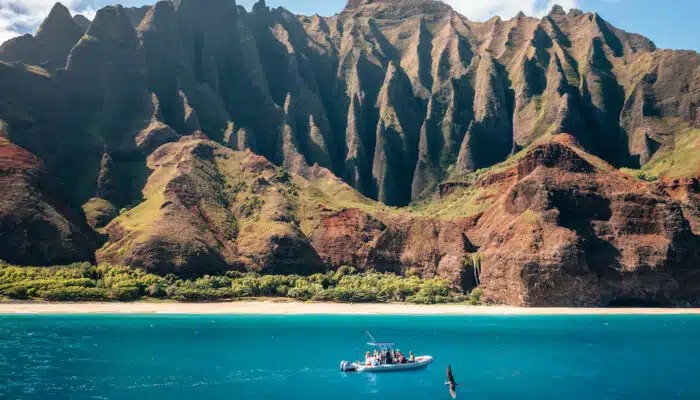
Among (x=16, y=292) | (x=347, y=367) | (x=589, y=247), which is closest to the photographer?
(x=347, y=367)

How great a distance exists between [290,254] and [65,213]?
58674 millimetres

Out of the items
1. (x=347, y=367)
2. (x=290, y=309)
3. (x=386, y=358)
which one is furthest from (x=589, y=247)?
(x=347, y=367)

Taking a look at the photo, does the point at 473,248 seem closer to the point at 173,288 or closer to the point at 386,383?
the point at 173,288

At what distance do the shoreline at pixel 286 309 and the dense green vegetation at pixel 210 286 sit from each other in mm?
3877

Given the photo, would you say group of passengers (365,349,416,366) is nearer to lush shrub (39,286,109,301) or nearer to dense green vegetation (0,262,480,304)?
dense green vegetation (0,262,480,304)

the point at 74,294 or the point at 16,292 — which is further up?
the point at 16,292

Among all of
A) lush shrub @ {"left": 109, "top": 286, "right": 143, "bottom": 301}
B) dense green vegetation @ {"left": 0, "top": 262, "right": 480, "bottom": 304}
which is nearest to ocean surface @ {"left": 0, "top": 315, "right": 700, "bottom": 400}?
dense green vegetation @ {"left": 0, "top": 262, "right": 480, "bottom": 304}

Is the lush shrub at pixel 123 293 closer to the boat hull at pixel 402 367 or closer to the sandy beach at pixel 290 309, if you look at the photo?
the sandy beach at pixel 290 309

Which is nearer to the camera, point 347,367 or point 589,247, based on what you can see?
point 347,367

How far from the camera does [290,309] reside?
164250 mm

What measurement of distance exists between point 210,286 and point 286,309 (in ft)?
69.8

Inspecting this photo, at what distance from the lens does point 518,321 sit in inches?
5605

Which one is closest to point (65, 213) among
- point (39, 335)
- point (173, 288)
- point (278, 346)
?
point (173, 288)

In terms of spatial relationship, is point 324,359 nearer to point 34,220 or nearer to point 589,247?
point 589,247
